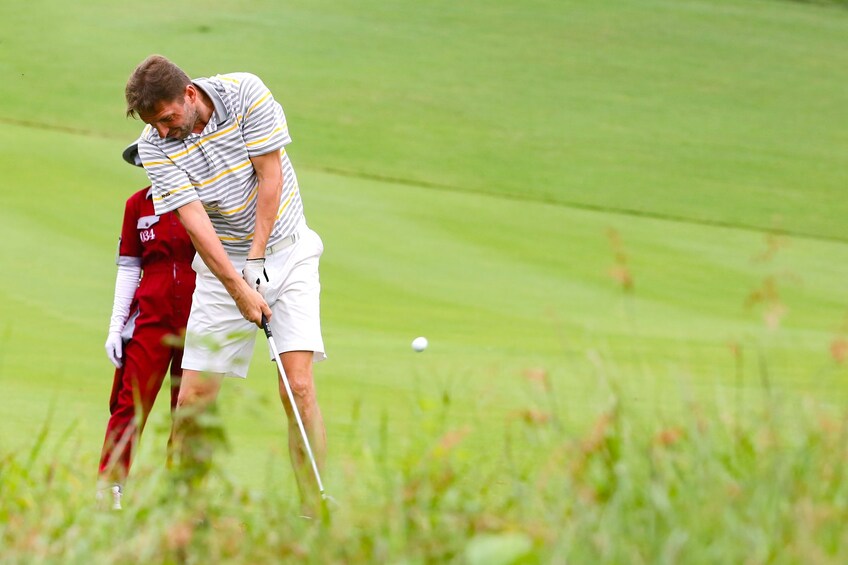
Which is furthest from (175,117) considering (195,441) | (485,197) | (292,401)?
(485,197)

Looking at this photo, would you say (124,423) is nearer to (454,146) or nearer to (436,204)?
(436,204)

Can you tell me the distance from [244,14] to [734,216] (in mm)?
11706

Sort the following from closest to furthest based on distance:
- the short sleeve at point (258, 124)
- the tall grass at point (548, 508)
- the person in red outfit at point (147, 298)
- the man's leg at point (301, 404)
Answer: the tall grass at point (548, 508) < the man's leg at point (301, 404) < the short sleeve at point (258, 124) < the person in red outfit at point (147, 298)

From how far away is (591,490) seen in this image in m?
3.46

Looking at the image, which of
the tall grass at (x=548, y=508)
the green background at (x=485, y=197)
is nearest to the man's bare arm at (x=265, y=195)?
the green background at (x=485, y=197)

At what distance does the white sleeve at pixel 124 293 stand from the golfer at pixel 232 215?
342mm

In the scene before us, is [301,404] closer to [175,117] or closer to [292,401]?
[292,401]

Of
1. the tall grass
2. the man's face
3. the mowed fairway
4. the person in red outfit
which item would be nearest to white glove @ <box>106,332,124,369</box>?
the person in red outfit

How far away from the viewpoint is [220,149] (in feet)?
17.7

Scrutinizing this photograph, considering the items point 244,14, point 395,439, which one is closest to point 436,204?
point 395,439

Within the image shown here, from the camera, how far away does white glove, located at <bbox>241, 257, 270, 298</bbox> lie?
5453 mm

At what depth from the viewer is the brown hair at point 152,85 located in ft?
16.6

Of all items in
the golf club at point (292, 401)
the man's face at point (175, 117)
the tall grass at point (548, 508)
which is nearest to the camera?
the tall grass at point (548, 508)

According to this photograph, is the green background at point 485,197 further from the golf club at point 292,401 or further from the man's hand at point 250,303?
the man's hand at point 250,303
